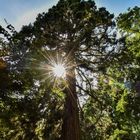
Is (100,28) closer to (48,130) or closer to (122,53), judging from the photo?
(122,53)

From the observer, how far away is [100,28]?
A: 672 inches

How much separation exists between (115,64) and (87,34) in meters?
2.14

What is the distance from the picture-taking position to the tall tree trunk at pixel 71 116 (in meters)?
14.0

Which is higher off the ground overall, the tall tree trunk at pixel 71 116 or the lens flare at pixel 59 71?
the lens flare at pixel 59 71

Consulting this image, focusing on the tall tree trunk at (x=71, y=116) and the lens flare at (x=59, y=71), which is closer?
the tall tree trunk at (x=71, y=116)

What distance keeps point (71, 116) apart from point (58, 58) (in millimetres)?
3123

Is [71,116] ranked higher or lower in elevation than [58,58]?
lower

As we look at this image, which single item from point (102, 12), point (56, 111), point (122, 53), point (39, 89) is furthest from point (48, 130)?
point (102, 12)

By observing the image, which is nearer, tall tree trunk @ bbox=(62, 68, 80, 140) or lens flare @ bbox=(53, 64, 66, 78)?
tall tree trunk @ bbox=(62, 68, 80, 140)

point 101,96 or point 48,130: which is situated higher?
point 101,96

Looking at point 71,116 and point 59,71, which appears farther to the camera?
point 59,71

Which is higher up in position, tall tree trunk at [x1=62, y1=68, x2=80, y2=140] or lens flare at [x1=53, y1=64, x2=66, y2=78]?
lens flare at [x1=53, y1=64, x2=66, y2=78]

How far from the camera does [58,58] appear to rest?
Result: 1602 centimetres

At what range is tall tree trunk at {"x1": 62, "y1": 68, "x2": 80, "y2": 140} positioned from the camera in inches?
551
